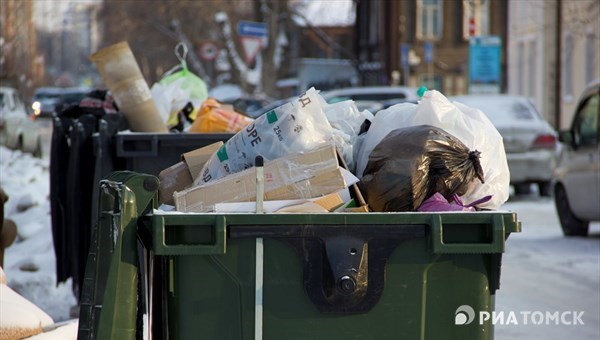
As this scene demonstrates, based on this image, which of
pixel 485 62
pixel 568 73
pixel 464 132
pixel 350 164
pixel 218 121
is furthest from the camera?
pixel 568 73

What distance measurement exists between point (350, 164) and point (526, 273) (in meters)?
5.79

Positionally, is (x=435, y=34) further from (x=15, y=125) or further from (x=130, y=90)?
(x=130, y=90)

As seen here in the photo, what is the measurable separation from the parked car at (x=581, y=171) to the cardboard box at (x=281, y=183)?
8524mm

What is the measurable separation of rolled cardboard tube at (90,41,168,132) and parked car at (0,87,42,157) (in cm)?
1781

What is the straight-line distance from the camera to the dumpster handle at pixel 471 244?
13.1 ft

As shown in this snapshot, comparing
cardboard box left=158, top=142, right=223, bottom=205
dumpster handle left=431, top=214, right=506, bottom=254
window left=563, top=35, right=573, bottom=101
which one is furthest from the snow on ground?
window left=563, top=35, right=573, bottom=101

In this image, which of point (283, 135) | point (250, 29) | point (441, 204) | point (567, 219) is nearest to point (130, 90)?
point (283, 135)

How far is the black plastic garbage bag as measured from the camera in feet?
14.7

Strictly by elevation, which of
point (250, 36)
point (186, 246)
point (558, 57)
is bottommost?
point (186, 246)

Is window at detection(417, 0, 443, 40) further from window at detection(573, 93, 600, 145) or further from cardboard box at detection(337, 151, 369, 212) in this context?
cardboard box at detection(337, 151, 369, 212)

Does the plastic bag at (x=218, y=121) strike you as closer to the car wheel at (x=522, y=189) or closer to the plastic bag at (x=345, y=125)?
the plastic bag at (x=345, y=125)

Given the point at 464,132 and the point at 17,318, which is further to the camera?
the point at 17,318

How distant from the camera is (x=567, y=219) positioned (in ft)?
44.1

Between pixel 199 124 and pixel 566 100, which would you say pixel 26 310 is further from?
pixel 566 100
